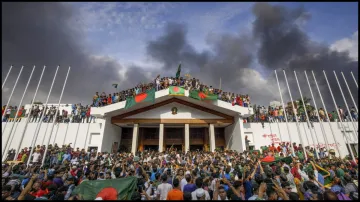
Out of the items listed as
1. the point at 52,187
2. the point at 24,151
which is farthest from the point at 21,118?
the point at 52,187

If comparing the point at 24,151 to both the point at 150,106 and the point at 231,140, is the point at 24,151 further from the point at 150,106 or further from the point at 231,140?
the point at 231,140

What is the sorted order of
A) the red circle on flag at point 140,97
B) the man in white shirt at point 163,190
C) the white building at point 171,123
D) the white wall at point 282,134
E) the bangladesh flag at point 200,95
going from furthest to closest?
the white wall at point 282,134 < the white building at point 171,123 < the bangladesh flag at point 200,95 < the red circle on flag at point 140,97 < the man in white shirt at point 163,190

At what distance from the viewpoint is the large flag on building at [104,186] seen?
494cm

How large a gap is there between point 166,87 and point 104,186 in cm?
1357

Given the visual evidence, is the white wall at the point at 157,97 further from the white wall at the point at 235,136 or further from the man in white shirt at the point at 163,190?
the man in white shirt at the point at 163,190

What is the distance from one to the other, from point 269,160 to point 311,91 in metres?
8.89

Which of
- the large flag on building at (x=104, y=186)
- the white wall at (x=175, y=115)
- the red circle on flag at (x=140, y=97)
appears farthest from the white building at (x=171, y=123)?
the large flag on building at (x=104, y=186)

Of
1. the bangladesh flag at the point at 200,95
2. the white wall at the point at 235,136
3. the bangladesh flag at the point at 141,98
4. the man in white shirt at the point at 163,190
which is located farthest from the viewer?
the white wall at the point at 235,136

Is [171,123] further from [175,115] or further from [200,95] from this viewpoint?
[200,95]

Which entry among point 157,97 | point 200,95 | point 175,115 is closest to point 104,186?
point 157,97

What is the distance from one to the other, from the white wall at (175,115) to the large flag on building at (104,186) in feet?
43.6

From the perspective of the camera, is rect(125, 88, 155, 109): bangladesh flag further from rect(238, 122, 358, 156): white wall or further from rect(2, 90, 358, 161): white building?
rect(238, 122, 358, 156): white wall

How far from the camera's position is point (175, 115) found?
18906mm

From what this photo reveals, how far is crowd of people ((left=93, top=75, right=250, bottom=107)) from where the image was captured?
1775 centimetres
